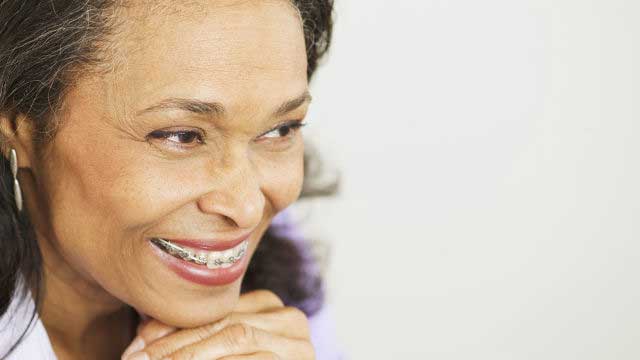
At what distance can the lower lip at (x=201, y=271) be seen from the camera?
A: 57.2 inches

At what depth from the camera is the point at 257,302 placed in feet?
5.74

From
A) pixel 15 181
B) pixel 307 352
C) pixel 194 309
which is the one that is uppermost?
pixel 15 181

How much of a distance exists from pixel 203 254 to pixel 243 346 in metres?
0.21

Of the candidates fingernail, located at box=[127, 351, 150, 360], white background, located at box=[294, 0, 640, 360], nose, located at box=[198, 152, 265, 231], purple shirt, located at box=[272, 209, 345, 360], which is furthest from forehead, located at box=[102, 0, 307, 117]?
white background, located at box=[294, 0, 640, 360]

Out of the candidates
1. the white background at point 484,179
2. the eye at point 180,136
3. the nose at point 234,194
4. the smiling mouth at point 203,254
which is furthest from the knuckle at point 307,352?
the white background at point 484,179

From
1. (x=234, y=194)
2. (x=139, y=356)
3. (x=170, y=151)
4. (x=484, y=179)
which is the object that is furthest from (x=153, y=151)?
(x=484, y=179)

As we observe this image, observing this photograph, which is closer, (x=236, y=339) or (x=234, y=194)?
(x=234, y=194)

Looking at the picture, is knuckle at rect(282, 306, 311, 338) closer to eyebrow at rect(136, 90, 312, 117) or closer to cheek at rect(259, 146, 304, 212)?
cheek at rect(259, 146, 304, 212)

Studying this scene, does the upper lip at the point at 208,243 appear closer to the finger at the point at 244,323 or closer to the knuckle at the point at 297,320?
the finger at the point at 244,323

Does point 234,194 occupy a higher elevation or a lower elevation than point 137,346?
higher

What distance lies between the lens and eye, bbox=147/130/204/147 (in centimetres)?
134

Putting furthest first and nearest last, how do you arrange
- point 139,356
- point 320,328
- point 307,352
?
point 320,328 → point 307,352 → point 139,356

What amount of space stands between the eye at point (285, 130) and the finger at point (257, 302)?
14.8 inches

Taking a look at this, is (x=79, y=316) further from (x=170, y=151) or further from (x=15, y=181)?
(x=170, y=151)
